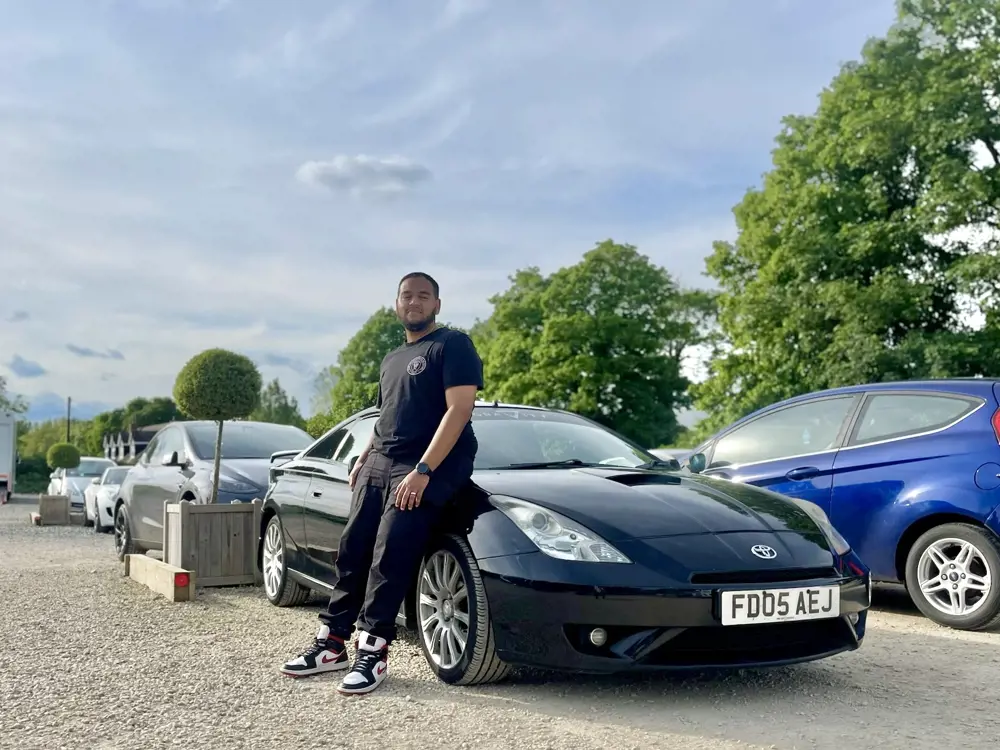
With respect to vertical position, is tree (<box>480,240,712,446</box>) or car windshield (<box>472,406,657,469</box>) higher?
tree (<box>480,240,712,446</box>)

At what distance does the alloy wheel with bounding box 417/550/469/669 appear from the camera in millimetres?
4859

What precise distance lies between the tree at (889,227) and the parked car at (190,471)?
60.9ft

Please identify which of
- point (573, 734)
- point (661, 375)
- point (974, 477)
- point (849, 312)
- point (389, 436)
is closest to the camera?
point (573, 734)

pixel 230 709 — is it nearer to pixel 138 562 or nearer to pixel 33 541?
pixel 138 562

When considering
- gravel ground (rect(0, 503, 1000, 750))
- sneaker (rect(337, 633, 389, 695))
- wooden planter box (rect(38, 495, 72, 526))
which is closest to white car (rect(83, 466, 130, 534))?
wooden planter box (rect(38, 495, 72, 526))

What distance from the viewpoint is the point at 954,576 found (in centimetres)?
675

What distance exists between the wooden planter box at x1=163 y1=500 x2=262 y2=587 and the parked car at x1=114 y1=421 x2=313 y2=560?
0.63m

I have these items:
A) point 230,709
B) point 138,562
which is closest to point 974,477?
point 230,709

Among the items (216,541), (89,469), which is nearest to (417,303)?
(216,541)

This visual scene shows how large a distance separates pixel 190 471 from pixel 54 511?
12.6 metres

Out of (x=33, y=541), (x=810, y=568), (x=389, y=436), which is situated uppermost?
(x=389, y=436)

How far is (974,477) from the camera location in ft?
21.8

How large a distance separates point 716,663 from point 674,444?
4546 cm

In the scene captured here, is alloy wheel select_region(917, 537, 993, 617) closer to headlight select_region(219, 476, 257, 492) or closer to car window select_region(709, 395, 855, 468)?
car window select_region(709, 395, 855, 468)
